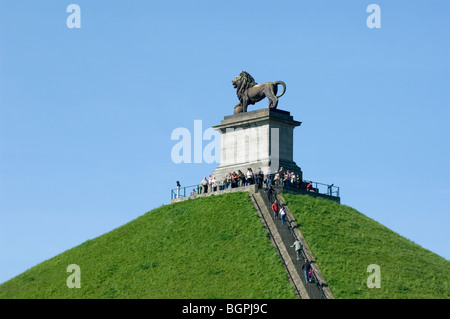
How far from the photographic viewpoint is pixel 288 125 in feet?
281

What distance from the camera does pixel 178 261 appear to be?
240 ft

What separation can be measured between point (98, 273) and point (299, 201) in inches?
607

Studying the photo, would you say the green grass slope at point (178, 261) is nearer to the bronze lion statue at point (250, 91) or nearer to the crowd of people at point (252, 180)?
the crowd of people at point (252, 180)

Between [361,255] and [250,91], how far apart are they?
18715 millimetres

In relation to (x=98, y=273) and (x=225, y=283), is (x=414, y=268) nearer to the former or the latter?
(x=225, y=283)

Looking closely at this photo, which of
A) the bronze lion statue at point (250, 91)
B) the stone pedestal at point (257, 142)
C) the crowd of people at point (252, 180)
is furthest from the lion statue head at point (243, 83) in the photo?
the crowd of people at point (252, 180)

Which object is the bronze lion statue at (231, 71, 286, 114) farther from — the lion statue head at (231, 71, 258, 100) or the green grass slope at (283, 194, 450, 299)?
the green grass slope at (283, 194, 450, 299)

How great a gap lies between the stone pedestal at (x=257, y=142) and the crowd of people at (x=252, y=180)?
0.77 metres

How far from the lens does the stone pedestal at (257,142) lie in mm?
83938

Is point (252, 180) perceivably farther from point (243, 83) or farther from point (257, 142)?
point (243, 83)

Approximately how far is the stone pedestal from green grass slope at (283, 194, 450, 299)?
14.1ft

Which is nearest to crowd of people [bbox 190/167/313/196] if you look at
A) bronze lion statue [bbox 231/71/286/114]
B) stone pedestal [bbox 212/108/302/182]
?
stone pedestal [bbox 212/108/302/182]

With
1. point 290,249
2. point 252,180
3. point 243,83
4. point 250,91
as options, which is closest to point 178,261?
point 290,249
